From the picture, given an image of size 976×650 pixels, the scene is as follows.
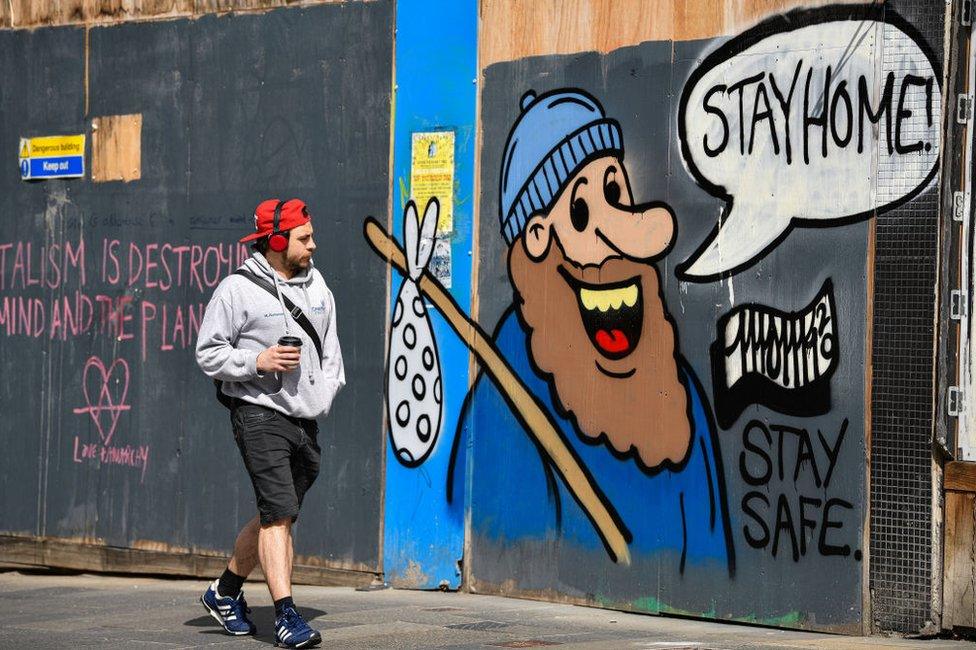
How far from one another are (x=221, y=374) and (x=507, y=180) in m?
2.21

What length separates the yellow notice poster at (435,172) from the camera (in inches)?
345

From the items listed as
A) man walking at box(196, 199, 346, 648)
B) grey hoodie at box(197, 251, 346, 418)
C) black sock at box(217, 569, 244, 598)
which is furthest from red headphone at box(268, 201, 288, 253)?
black sock at box(217, 569, 244, 598)

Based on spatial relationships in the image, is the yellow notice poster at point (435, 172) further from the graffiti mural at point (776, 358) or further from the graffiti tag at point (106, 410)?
the graffiti tag at point (106, 410)

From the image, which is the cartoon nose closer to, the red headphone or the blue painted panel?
the blue painted panel

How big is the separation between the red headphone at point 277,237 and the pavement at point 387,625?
1800 mm

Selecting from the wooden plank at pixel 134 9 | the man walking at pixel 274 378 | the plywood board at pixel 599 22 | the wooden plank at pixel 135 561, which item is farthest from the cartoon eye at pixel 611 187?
the wooden plank at pixel 134 9

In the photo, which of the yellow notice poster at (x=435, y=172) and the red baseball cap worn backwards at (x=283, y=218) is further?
the yellow notice poster at (x=435, y=172)

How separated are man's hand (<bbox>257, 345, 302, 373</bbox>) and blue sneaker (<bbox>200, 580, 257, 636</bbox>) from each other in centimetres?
116

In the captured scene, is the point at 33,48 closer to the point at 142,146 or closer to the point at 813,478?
the point at 142,146

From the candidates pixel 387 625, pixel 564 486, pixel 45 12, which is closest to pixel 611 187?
pixel 564 486

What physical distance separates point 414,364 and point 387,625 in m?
1.79

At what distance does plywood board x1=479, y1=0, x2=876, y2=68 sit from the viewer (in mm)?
7770

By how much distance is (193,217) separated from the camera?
9789mm

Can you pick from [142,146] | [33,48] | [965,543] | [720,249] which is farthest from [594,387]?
[33,48]
